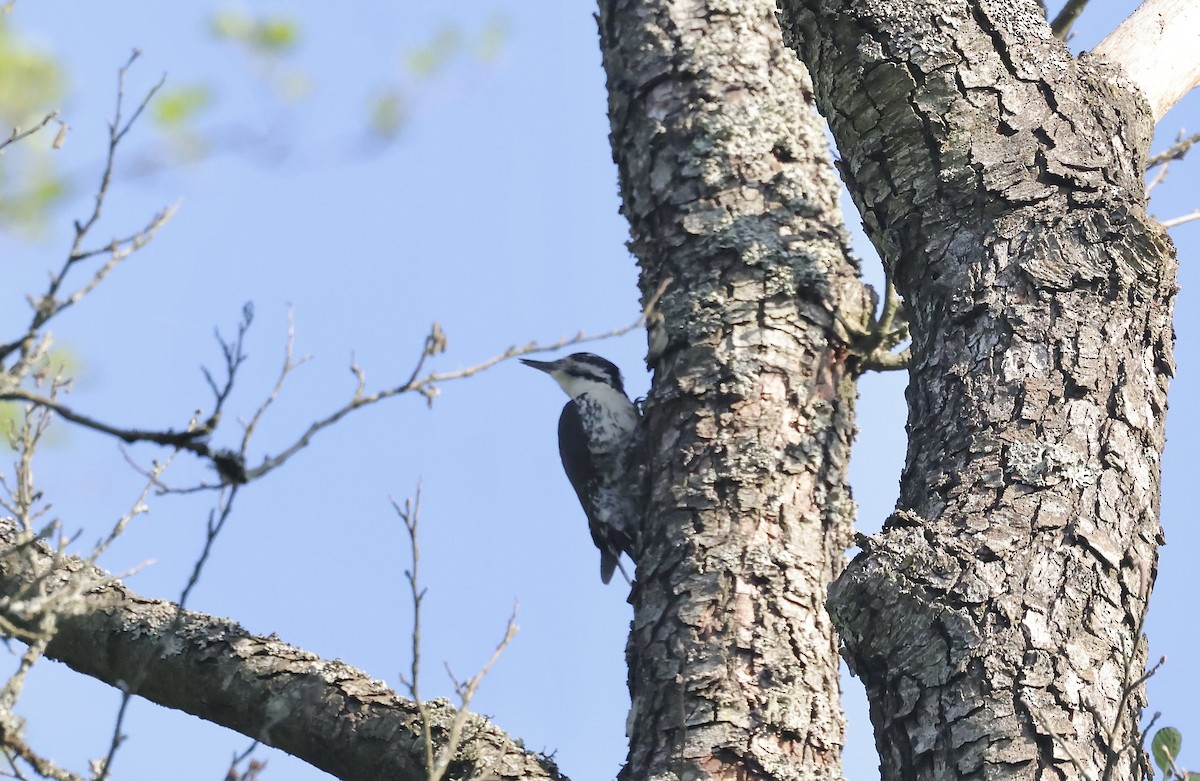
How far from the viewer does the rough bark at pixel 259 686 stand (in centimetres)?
279

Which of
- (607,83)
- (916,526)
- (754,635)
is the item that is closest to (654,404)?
(754,635)

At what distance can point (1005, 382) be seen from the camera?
2166mm

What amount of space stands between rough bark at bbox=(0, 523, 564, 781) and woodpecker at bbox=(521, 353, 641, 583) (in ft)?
4.92

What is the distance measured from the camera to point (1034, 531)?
2.00 meters

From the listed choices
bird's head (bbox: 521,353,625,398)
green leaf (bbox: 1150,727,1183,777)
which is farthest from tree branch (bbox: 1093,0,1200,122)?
bird's head (bbox: 521,353,625,398)

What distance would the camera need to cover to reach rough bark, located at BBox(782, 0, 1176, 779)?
6.15 feet

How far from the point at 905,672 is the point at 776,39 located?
2449 millimetres

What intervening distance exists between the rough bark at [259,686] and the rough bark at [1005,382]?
44.8 inches

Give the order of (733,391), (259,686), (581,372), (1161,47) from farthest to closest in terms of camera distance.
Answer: (581,372) < (733,391) < (259,686) < (1161,47)

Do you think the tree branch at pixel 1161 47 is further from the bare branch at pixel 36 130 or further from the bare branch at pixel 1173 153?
the bare branch at pixel 36 130

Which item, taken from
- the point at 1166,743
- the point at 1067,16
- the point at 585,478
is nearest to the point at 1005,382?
the point at 1166,743

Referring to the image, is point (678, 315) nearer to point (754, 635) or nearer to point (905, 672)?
point (754, 635)

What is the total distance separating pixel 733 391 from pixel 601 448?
1.65 m

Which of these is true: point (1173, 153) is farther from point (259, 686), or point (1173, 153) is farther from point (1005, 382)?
point (259, 686)
